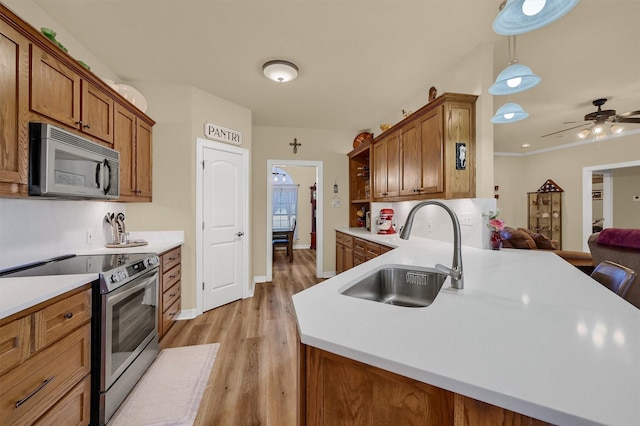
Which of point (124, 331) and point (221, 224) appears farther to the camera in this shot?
point (221, 224)

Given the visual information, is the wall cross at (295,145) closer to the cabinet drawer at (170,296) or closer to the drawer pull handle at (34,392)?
the cabinet drawer at (170,296)

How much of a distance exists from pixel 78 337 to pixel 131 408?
660 millimetres

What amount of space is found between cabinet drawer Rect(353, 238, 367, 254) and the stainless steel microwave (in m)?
2.82

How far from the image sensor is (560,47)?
2.44 m

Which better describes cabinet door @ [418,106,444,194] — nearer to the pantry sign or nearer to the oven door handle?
the pantry sign

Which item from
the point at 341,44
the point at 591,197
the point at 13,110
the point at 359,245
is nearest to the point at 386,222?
the point at 359,245

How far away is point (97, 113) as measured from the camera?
2121mm

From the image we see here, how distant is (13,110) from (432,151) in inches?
119

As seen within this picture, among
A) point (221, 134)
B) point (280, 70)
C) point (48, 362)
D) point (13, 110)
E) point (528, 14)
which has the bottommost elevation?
point (48, 362)

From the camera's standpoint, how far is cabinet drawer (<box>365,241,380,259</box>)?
319 centimetres

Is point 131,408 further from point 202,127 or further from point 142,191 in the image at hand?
point 202,127

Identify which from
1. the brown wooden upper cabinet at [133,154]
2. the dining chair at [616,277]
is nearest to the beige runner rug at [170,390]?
the brown wooden upper cabinet at [133,154]

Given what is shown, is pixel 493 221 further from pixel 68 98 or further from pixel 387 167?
pixel 68 98

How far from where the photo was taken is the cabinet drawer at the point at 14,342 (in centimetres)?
103
